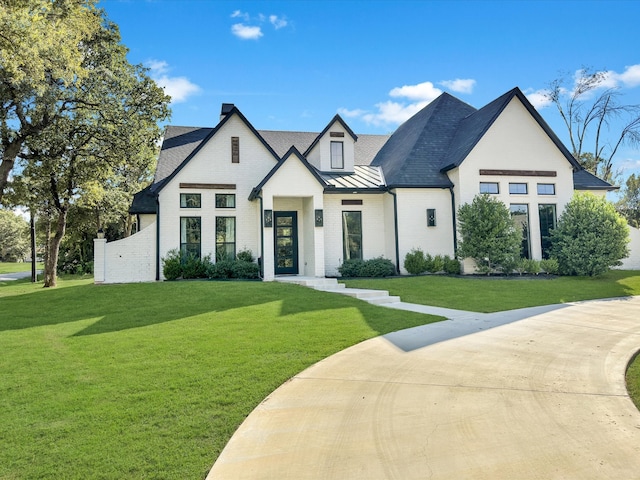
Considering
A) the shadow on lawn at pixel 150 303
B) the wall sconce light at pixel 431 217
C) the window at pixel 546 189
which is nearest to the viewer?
the shadow on lawn at pixel 150 303

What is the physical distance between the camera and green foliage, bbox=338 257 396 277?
16766 mm

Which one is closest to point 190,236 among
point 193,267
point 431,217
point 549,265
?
point 193,267

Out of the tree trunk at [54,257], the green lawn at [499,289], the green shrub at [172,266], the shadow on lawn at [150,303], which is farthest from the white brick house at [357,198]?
the tree trunk at [54,257]

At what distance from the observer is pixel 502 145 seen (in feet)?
57.8

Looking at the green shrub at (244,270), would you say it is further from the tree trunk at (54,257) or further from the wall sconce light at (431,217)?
the tree trunk at (54,257)

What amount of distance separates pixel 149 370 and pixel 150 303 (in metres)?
6.08

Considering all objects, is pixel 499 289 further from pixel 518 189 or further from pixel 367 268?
pixel 518 189

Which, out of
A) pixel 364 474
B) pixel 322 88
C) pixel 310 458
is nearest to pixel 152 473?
pixel 310 458

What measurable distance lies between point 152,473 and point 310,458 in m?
1.23

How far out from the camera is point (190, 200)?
17.1 m

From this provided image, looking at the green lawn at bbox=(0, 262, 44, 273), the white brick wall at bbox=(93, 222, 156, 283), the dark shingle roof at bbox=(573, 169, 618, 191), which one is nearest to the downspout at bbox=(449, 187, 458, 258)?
the dark shingle roof at bbox=(573, 169, 618, 191)

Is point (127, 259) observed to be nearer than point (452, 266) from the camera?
Yes

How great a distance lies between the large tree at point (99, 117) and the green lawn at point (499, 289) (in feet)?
37.6

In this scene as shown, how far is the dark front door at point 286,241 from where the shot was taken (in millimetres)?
17750
